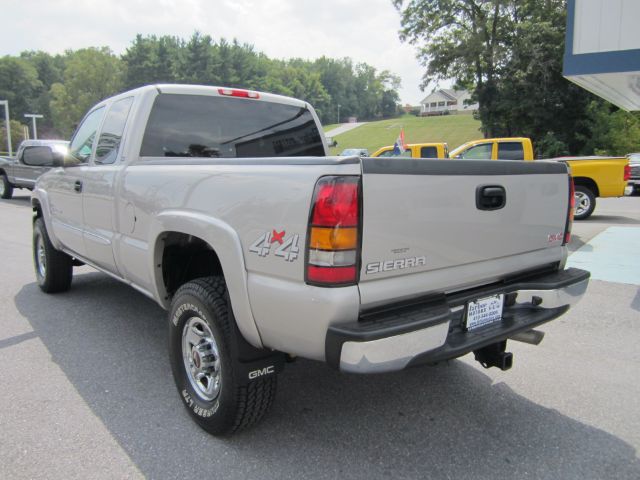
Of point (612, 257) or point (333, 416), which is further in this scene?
point (612, 257)

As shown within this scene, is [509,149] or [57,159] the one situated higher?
[509,149]

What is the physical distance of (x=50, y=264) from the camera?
5059 mm

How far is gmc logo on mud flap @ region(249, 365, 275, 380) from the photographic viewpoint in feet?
7.88

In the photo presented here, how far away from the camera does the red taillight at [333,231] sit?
194 centimetres

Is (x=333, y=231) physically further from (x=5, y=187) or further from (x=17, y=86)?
→ (x=17, y=86)

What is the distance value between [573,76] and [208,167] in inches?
407

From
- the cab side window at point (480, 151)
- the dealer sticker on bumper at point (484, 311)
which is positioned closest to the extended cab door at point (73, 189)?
the dealer sticker on bumper at point (484, 311)

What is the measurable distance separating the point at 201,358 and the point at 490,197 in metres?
1.80

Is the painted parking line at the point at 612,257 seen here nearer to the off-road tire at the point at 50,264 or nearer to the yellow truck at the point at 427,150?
the yellow truck at the point at 427,150

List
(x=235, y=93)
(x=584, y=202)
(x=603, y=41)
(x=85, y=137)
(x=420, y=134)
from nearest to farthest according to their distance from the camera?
1. (x=235, y=93)
2. (x=85, y=137)
3. (x=603, y=41)
4. (x=584, y=202)
5. (x=420, y=134)

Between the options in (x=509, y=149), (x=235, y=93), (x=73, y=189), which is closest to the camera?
(x=235, y=93)

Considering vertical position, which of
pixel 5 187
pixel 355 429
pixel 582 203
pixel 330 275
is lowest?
pixel 355 429

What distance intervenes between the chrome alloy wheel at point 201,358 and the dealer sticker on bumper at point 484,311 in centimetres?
134

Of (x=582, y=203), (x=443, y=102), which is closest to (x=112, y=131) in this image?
(x=582, y=203)
